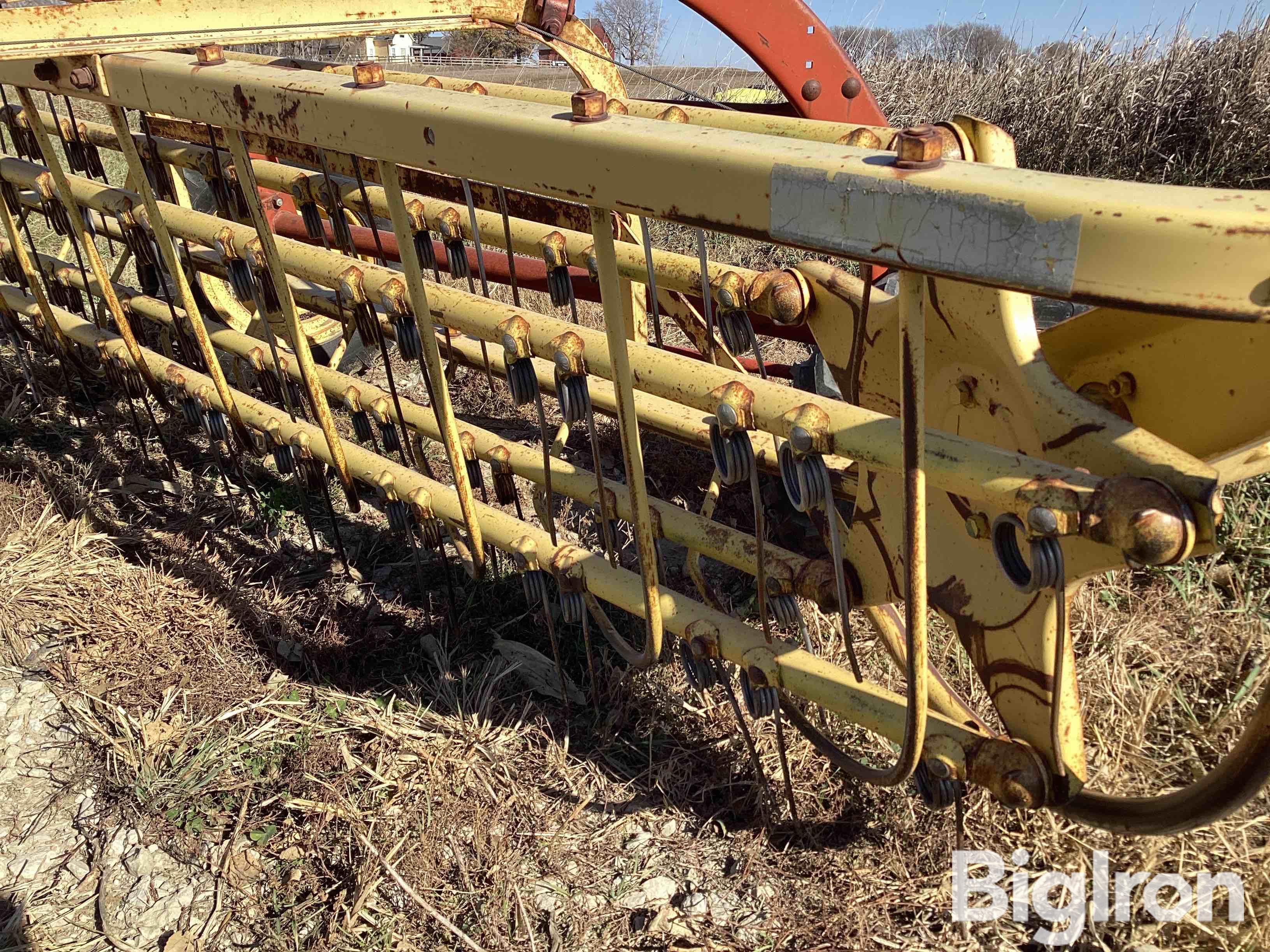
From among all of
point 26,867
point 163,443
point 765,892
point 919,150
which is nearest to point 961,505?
point 919,150

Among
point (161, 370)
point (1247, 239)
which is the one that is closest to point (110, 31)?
point (161, 370)

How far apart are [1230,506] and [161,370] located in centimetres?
316

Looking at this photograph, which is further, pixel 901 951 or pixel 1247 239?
pixel 901 951

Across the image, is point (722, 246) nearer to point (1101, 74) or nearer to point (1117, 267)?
point (1101, 74)

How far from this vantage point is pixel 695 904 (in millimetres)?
2027

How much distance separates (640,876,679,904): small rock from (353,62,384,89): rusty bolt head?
5.59 feet

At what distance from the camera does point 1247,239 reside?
34.1 inches

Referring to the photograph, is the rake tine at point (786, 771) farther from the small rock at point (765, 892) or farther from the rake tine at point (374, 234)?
the rake tine at point (374, 234)

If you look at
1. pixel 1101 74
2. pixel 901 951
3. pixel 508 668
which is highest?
pixel 1101 74

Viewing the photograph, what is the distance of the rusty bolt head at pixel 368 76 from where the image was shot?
1663 mm

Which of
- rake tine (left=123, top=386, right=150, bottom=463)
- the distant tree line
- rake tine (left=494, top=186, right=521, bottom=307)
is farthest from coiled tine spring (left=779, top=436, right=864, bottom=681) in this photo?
the distant tree line

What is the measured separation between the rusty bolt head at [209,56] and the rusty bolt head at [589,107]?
1.03 m

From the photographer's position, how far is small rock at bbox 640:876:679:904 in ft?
6.73

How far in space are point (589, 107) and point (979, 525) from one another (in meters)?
0.85
